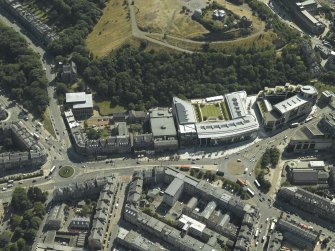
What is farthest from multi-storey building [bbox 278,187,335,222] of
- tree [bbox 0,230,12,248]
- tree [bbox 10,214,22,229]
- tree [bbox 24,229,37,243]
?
tree [bbox 0,230,12,248]

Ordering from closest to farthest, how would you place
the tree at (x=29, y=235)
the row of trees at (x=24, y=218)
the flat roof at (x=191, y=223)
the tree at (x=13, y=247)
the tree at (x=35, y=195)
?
1. the tree at (x=13, y=247)
2. the row of trees at (x=24, y=218)
3. the tree at (x=29, y=235)
4. the flat roof at (x=191, y=223)
5. the tree at (x=35, y=195)

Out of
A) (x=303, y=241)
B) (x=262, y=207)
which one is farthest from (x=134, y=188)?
(x=303, y=241)

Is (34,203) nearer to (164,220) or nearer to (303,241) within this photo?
(164,220)

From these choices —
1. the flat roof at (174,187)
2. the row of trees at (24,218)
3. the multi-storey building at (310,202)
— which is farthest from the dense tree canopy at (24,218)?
the multi-storey building at (310,202)

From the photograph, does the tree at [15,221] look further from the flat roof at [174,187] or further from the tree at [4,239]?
the flat roof at [174,187]

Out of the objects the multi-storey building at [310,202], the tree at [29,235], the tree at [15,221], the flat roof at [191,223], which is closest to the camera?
the tree at [29,235]

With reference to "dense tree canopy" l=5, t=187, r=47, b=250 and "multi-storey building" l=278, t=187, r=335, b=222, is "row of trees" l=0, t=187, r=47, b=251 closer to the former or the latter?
"dense tree canopy" l=5, t=187, r=47, b=250
